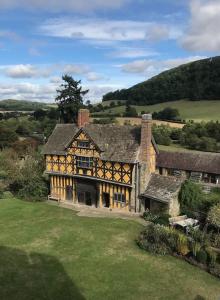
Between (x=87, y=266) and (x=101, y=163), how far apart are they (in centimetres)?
1355

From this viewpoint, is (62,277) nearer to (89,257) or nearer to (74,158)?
(89,257)

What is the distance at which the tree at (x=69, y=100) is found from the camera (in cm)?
6172

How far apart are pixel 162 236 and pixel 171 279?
420 cm

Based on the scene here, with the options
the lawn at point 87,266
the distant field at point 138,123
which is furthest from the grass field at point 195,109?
the lawn at point 87,266

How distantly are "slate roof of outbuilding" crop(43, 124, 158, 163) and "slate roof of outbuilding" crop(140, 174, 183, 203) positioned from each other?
10.0 ft

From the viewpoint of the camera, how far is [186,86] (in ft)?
390

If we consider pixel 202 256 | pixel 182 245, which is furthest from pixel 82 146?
pixel 202 256

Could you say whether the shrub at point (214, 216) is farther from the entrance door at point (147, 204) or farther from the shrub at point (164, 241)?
the entrance door at point (147, 204)

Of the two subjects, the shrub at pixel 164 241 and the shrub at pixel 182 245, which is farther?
the shrub at pixel 164 241

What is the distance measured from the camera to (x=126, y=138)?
33.8m

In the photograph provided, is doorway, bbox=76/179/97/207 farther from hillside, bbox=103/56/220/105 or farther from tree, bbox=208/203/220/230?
hillside, bbox=103/56/220/105

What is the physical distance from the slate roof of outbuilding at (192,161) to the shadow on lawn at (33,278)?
25975 millimetres

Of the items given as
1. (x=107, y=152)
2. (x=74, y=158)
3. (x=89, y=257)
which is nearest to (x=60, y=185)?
(x=74, y=158)

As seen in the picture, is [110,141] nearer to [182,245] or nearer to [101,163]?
[101,163]
